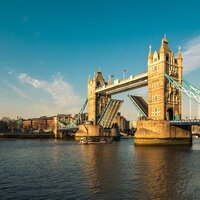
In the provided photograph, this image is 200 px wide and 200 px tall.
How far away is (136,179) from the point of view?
24484 millimetres

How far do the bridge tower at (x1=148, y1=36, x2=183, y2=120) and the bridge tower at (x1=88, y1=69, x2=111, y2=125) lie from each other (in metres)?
37.0

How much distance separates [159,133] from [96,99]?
46.1 m

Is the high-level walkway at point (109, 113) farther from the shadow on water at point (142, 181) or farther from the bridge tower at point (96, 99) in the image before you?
the shadow on water at point (142, 181)

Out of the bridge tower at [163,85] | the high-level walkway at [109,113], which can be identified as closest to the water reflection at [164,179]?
the bridge tower at [163,85]

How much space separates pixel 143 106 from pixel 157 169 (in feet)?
146

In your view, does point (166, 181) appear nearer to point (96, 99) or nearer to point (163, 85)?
point (163, 85)

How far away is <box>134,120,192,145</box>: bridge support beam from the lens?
59.9 metres

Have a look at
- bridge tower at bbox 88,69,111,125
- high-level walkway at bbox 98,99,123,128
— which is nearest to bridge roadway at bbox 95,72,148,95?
high-level walkway at bbox 98,99,123,128

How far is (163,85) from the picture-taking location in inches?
2520

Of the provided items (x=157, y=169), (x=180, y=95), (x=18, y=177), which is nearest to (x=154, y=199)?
(x=157, y=169)

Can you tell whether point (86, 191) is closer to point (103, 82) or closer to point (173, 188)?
point (173, 188)

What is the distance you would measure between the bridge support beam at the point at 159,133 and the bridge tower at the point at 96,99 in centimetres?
Result: 4008

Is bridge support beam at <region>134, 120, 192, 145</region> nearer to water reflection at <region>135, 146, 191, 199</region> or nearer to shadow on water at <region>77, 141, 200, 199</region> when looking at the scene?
water reflection at <region>135, 146, 191, 199</region>

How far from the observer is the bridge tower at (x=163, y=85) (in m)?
64.4
